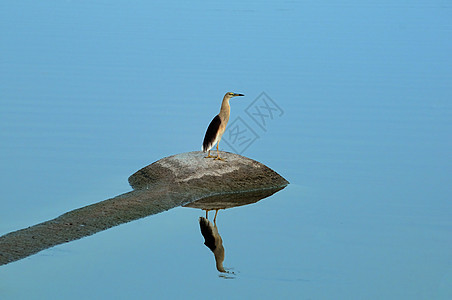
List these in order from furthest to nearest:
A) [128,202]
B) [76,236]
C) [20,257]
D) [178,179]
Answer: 1. [178,179]
2. [128,202]
3. [76,236]
4. [20,257]

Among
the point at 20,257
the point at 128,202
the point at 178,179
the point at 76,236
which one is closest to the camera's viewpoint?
the point at 20,257

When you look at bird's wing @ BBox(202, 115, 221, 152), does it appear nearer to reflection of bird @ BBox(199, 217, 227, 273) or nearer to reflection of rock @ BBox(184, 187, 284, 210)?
reflection of rock @ BBox(184, 187, 284, 210)

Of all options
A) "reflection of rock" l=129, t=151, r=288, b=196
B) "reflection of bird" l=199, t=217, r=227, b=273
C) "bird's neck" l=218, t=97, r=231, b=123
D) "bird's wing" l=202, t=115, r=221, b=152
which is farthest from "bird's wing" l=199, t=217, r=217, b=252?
"bird's neck" l=218, t=97, r=231, b=123

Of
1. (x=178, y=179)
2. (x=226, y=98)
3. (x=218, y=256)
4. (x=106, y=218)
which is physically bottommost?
(x=218, y=256)

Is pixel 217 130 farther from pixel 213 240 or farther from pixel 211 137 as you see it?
pixel 213 240

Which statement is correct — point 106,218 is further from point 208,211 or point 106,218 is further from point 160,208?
point 208,211

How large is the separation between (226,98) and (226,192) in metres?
1.45

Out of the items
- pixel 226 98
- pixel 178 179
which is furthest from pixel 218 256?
pixel 226 98

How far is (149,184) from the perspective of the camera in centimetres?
1174

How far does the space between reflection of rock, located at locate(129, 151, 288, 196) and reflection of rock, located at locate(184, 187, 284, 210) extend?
93mm

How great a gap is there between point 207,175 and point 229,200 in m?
0.52

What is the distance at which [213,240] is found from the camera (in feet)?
33.9

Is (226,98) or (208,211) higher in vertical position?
(226,98)

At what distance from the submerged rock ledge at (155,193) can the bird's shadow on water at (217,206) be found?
0.20 ft
